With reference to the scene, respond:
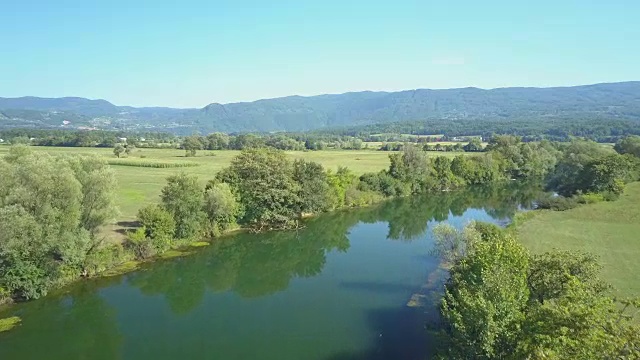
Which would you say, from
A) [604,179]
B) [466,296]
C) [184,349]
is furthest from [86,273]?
[604,179]

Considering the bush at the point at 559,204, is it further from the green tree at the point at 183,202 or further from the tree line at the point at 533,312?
the green tree at the point at 183,202

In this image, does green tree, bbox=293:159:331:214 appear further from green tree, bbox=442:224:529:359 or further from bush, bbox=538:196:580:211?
green tree, bbox=442:224:529:359

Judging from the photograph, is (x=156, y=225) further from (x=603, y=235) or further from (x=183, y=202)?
(x=603, y=235)

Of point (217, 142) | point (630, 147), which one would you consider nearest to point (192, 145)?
point (217, 142)

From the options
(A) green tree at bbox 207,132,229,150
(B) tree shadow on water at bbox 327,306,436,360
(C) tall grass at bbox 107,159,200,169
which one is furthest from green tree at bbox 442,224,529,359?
(A) green tree at bbox 207,132,229,150

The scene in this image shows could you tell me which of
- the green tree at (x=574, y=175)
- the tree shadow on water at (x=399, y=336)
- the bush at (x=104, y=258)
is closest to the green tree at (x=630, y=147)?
the green tree at (x=574, y=175)
